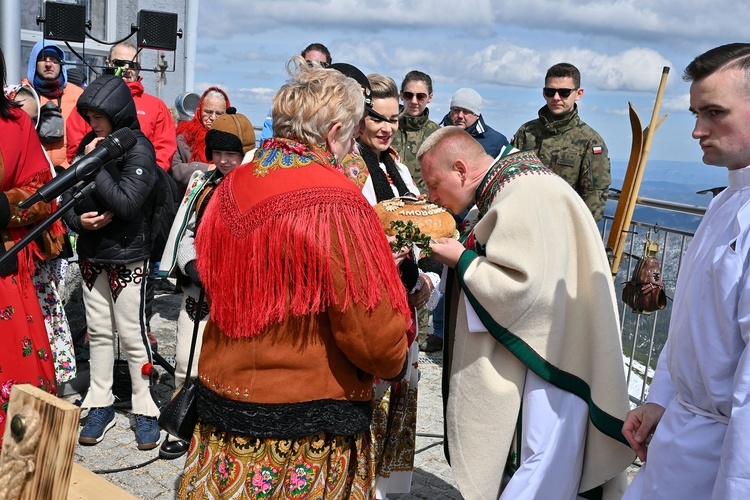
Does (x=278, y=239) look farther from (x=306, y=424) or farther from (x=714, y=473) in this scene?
(x=714, y=473)

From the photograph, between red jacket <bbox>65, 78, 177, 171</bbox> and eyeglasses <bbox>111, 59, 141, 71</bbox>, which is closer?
red jacket <bbox>65, 78, 177, 171</bbox>

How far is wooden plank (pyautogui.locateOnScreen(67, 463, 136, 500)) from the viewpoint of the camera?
248 cm

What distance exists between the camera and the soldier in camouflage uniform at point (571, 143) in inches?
244

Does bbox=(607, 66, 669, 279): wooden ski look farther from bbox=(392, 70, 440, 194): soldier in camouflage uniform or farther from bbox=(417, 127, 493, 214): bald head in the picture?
bbox=(392, 70, 440, 194): soldier in camouflage uniform

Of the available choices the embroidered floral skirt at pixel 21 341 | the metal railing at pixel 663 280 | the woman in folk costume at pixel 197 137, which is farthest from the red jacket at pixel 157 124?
the metal railing at pixel 663 280

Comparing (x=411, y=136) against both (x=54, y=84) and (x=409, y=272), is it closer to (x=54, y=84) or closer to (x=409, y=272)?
(x=54, y=84)

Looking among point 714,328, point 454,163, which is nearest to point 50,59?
point 454,163

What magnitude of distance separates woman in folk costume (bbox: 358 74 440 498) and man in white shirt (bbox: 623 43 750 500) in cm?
122

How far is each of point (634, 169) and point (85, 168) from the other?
7.46ft

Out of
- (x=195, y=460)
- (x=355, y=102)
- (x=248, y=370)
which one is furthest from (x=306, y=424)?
(x=355, y=102)

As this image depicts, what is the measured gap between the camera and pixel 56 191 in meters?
2.61

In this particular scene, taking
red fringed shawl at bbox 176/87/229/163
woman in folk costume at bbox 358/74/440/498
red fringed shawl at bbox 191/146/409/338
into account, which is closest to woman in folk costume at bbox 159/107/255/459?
woman in folk costume at bbox 358/74/440/498

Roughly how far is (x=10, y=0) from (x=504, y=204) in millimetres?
7612

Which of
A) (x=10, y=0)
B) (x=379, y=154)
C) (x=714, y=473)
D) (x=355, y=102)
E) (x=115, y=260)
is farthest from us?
(x=10, y=0)
